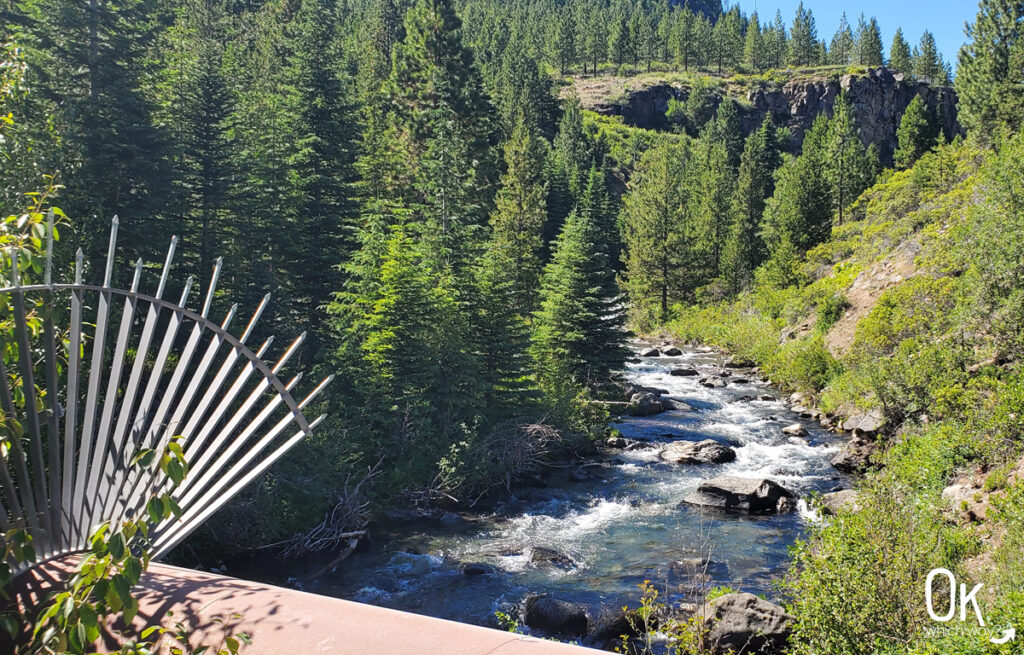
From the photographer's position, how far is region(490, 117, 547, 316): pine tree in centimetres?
3722

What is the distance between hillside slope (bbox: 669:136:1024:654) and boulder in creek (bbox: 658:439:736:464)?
4.16 metres

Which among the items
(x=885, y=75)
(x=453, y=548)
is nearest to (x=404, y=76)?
(x=453, y=548)

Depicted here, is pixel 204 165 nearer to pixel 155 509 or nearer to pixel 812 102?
pixel 155 509

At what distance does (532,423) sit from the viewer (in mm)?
21609

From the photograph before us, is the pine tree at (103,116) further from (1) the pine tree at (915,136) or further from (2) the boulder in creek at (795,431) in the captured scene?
(1) the pine tree at (915,136)

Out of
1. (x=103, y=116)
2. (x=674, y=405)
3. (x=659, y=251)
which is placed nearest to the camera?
(x=103, y=116)

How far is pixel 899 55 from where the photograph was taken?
411 ft

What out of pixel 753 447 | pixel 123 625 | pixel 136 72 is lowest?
pixel 753 447

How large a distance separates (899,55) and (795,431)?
421 ft

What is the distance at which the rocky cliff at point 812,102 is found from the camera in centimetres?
11594

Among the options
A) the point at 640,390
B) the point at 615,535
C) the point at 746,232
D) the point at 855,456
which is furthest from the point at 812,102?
the point at 615,535

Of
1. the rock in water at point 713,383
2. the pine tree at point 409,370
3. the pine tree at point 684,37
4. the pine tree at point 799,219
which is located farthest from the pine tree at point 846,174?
the pine tree at point 684,37

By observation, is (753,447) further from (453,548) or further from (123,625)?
(123,625)

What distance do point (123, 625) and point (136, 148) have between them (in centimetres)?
1738
